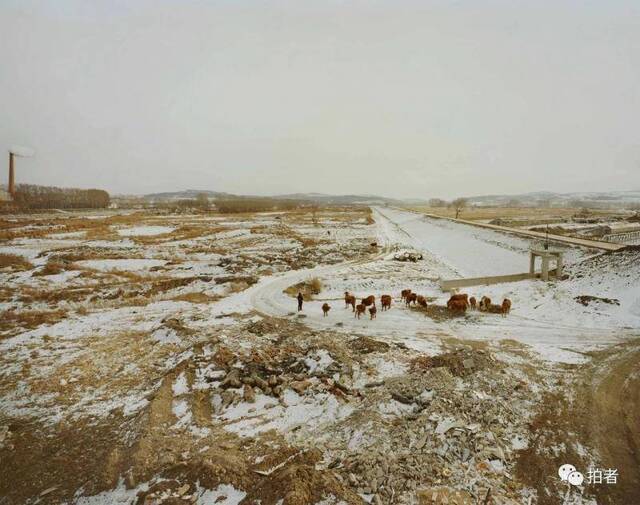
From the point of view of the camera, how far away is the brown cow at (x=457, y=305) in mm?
21641

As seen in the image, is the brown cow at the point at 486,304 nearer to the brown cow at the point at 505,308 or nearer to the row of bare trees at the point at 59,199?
the brown cow at the point at 505,308

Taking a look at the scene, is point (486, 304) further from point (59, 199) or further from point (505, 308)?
point (59, 199)

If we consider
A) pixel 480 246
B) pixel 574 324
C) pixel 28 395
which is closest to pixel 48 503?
pixel 28 395

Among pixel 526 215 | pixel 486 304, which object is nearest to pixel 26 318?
pixel 486 304

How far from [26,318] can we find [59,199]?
149128mm

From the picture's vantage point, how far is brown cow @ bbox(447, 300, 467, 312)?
71.0 feet

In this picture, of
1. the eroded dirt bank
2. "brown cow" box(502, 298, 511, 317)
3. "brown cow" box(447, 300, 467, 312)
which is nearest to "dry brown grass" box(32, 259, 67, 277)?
"brown cow" box(447, 300, 467, 312)

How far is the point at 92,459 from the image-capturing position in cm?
988

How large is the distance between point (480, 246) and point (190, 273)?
38453 mm

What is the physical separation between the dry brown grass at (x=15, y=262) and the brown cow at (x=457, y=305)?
1503 inches

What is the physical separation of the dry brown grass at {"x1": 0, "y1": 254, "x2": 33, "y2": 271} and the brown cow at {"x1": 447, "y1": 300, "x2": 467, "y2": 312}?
125ft

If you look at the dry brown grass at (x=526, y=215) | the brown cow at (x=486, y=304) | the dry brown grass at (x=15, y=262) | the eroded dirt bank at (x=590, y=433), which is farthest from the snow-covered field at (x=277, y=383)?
the dry brown grass at (x=526, y=215)

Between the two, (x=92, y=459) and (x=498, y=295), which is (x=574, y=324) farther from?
(x=92, y=459)

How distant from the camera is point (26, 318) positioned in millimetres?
20891
